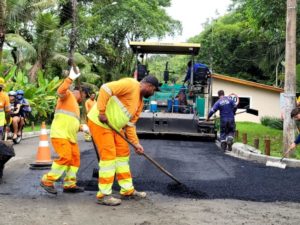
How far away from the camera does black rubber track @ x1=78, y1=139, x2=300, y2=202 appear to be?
6.50m

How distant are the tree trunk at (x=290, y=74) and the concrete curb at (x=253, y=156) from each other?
806mm

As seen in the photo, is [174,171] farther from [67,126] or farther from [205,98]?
[205,98]

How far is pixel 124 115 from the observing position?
6012mm

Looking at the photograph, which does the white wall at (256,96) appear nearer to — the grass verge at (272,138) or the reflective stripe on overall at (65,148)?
the grass verge at (272,138)

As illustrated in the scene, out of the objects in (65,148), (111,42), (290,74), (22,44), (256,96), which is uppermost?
(111,42)

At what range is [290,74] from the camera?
1063 cm

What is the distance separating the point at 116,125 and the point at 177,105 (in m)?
9.07

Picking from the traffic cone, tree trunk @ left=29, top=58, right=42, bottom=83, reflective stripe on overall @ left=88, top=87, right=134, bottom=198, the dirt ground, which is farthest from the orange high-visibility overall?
tree trunk @ left=29, top=58, right=42, bottom=83

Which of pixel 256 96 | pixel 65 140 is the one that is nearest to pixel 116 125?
pixel 65 140

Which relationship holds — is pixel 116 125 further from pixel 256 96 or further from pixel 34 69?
pixel 256 96

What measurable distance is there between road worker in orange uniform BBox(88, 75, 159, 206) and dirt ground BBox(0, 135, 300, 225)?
0.71 ft

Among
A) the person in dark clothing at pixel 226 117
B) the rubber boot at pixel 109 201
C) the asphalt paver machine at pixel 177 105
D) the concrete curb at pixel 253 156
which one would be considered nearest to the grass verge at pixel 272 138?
the concrete curb at pixel 253 156

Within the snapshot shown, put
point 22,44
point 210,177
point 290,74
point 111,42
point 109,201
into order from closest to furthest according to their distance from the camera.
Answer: point 109,201 < point 210,177 < point 290,74 < point 22,44 < point 111,42

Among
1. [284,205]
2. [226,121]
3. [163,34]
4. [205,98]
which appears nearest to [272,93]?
[163,34]
